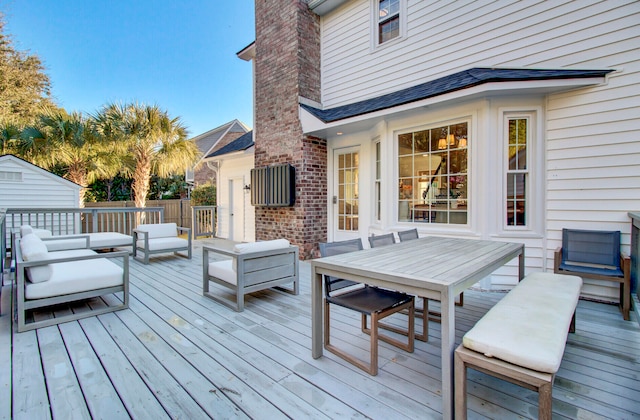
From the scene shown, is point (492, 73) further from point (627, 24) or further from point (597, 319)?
point (597, 319)

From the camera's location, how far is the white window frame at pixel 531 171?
159 inches

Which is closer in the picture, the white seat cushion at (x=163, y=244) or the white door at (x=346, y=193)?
the white seat cushion at (x=163, y=244)

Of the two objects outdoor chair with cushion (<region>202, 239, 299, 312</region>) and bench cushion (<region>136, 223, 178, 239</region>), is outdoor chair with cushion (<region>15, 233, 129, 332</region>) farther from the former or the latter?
bench cushion (<region>136, 223, 178, 239</region>)

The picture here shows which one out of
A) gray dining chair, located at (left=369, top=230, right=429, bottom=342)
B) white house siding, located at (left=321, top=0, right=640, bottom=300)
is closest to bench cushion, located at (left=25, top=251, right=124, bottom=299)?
gray dining chair, located at (left=369, top=230, right=429, bottom=342)

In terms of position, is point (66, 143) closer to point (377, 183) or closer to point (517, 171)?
point (377, 183)

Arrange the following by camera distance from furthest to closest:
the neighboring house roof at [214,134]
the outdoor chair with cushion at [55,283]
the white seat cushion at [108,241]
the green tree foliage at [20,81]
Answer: the neighboring house roof at [214,134] < the green tree foliage at [20,81] < the white seat cushion at [108,241] < the outdoor chair with cushion at [55,283]

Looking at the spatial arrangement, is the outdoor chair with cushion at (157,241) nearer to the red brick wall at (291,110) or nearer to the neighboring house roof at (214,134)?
the red brick wall at (291,110)

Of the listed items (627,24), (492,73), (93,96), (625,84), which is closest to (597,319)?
(625,84)

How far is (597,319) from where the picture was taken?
10.5 ft

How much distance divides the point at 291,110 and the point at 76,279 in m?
4.67

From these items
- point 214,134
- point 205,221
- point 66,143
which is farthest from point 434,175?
point 214,134

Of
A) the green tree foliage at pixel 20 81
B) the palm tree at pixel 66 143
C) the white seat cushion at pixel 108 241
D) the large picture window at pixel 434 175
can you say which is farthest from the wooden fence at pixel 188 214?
the green tree foliage at pixel 20 81

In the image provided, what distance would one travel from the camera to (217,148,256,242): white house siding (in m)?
8.57

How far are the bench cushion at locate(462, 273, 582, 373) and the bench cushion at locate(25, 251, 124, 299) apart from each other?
3.66 metres
